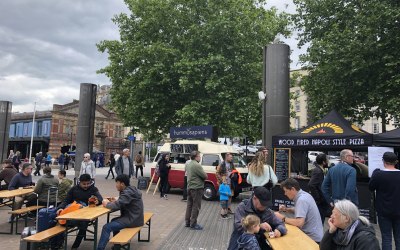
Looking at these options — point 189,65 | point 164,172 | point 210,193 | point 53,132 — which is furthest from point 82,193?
point 53,132

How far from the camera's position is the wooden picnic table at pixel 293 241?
407cm

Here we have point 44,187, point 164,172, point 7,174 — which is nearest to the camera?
point 44,187

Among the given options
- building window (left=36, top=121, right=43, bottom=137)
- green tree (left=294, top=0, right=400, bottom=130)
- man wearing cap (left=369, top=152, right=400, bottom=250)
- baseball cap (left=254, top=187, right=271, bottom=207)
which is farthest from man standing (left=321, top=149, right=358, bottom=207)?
building window (left=36, top=121, right=43, bottom=137)

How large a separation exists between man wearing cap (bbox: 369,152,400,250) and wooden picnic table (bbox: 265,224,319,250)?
2008 mm

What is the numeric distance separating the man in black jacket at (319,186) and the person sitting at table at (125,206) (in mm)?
3576

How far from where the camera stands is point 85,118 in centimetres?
1463

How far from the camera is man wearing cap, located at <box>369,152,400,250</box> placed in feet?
18.9

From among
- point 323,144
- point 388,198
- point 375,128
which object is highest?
point 375,128

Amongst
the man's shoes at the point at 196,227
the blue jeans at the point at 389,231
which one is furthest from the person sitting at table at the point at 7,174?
the blue jeans at the point at 389,231

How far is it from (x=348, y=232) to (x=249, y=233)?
3.99 ft

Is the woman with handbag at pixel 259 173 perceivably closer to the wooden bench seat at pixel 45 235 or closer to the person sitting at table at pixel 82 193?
the person sitting at table at pixel 82 193

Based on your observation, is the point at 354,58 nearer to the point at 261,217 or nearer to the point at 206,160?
the point at 206,160

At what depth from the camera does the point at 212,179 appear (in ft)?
47.1

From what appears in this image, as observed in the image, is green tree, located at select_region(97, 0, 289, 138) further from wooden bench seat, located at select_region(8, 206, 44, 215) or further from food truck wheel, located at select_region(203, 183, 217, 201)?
wooden bench seat, located at select_region(8, 206, 44, 215)
